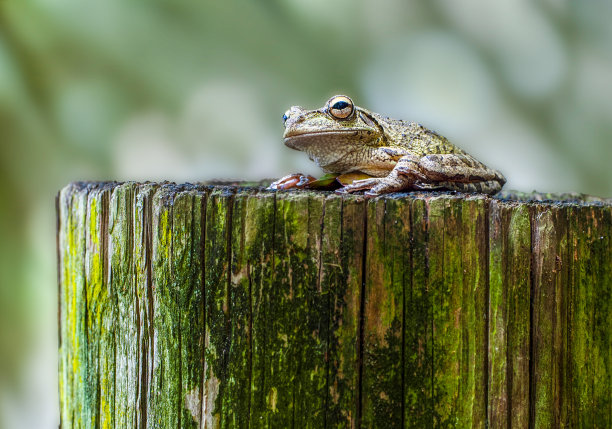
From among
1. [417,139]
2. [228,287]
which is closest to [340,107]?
[417,139]

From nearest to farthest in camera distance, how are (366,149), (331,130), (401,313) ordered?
(401,313)
(331,130)
(366,149)

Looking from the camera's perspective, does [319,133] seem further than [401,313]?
Yes

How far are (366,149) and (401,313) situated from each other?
4.52 feet

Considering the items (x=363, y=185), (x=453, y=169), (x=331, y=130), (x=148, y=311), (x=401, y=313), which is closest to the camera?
(x=401, y=313)

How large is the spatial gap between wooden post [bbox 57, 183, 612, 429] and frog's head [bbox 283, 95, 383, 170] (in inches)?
42.1

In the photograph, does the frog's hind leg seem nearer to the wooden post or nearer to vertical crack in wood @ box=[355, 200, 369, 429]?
the wooden post

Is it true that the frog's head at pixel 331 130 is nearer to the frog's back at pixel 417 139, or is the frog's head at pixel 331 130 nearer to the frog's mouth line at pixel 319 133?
the frog's mouth line at pixel 319 133

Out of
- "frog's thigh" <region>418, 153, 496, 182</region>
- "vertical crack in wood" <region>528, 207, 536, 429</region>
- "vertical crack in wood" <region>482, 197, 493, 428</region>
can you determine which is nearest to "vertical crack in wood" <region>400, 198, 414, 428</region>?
"vertical crack in wood" <region>482, 197, 493, 428</region>

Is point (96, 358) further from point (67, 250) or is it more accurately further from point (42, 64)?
point (42, 64)

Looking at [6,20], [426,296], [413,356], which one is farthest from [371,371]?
[6,20]

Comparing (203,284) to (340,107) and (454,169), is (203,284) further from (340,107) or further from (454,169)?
(454,169)

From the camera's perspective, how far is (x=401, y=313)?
5.72 ft

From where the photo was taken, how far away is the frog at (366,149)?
108 inches

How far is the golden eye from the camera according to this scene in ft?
9.17
